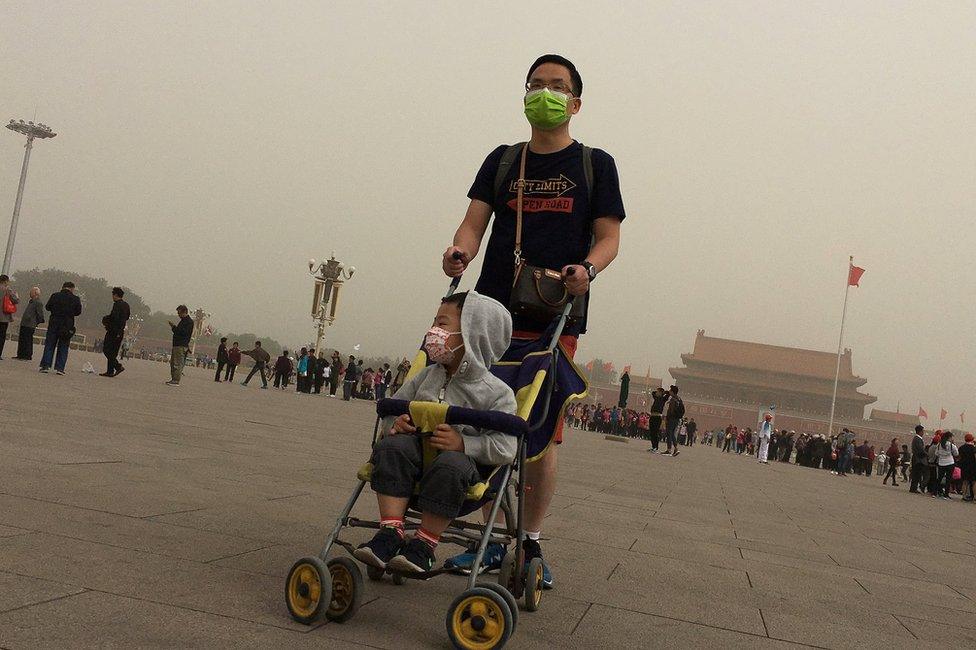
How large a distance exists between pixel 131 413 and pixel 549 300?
262 inches

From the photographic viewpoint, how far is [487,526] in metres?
2.36

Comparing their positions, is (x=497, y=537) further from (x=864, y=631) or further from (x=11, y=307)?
(x=11, y=307)

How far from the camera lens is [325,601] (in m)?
2.19

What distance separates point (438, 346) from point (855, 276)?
45.7 metres

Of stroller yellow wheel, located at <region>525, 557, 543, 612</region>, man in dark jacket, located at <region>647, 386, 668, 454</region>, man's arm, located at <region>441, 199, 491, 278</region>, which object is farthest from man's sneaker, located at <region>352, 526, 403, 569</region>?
man in dark jacket, located at <region>647, 386, 668, 454</region>

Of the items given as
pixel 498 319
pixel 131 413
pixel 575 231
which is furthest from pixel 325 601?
pixel 131 413

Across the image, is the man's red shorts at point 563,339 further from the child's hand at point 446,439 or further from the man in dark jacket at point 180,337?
the man in dark jacket at point 180,337

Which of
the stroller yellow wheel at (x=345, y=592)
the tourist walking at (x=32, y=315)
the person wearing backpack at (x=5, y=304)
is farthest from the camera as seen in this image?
the tourist walking at (x=32, y=315)

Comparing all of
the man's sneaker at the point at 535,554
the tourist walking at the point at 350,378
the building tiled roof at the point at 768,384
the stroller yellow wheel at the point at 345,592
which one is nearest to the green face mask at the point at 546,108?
the man's sneaker at the point at 535,554

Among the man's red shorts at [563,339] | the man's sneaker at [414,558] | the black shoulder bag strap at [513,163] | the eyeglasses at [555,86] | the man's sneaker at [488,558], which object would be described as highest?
the eyeglasses at [555,86]

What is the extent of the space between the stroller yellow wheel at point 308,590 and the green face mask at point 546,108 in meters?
1.83

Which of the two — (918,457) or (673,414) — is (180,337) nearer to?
(673,414)

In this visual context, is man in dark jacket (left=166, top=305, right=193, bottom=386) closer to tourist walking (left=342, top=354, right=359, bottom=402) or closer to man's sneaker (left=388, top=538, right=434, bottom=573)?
tourist walking (left=342, top=354, right=359, bottom=402)

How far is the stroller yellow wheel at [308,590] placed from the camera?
220 cm
